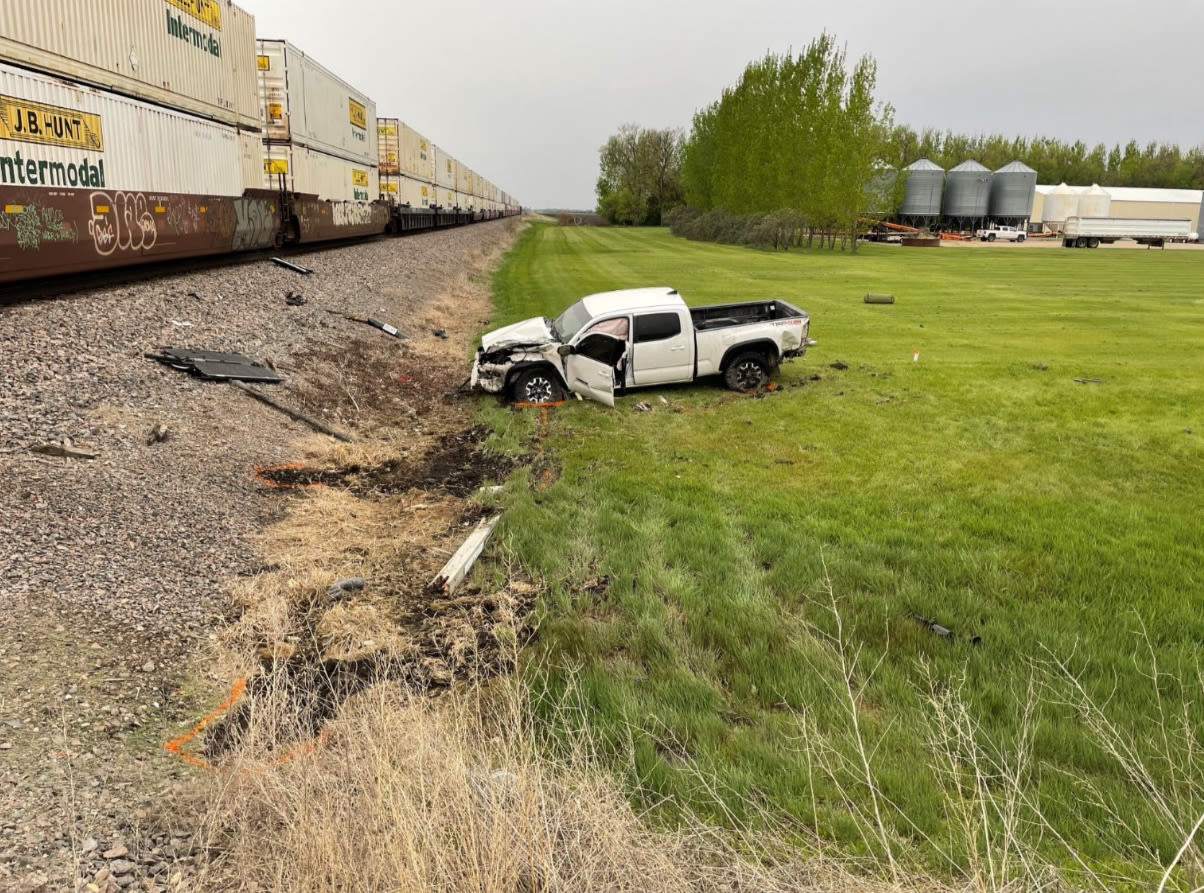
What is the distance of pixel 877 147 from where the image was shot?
5688cm

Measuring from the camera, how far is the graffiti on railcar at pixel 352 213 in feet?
94.7

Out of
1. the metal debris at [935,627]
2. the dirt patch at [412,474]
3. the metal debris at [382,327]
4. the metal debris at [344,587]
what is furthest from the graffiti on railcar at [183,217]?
the metal debris at [935,627]

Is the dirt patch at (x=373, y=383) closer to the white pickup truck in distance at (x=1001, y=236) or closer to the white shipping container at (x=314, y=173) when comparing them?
the white shipping container at (x=314, y=173)

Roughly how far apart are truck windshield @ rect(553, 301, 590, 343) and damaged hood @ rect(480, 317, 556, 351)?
0.17 metres

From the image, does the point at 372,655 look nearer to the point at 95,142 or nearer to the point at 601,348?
the point at 601,348

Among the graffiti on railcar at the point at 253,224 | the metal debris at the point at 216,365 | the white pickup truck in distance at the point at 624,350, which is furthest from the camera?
the graffiti on railcar at the point at 253,224

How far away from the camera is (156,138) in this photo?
15.4m

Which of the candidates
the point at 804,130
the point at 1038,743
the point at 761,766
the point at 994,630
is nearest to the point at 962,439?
the point at 994,630

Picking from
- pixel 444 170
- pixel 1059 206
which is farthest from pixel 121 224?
pixel 1059 206

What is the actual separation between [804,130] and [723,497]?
56.2 metres

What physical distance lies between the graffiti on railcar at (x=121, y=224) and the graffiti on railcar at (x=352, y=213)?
561 inches

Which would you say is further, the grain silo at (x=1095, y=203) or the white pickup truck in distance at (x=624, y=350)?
the grain silo at (x=1095, y=203)

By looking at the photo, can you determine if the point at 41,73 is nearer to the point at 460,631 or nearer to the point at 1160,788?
the point at 460,631

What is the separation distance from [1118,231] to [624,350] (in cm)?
8533
